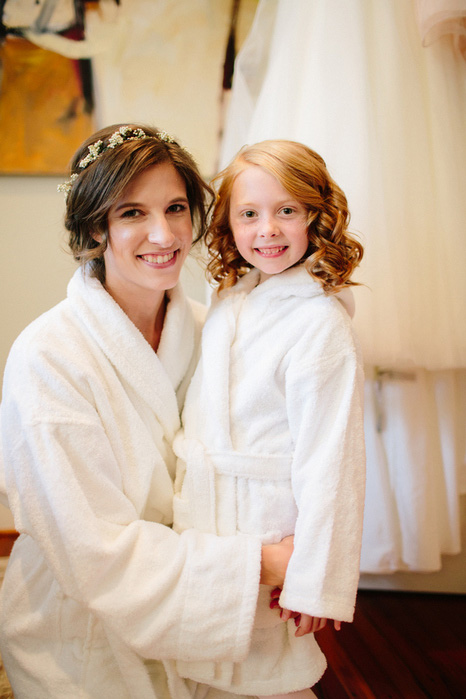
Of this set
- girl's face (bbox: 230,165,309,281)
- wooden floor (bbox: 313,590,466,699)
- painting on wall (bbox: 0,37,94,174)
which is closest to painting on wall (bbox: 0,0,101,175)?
painting on wall (bbox: 0,37,94,174)

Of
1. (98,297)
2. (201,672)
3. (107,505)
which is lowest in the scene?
(201,672)

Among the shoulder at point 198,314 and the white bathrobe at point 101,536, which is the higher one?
the shoulder at point 198,314

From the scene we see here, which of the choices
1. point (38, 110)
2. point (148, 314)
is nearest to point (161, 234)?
point (148, 314)

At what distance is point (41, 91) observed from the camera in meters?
1.56

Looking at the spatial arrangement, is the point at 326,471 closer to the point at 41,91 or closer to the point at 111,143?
the point at 111,143

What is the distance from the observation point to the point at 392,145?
3.59ft

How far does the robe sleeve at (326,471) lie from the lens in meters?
0.80

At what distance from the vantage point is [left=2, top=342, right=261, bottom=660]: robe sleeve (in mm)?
794

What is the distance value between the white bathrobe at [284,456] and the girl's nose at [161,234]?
0.62ft

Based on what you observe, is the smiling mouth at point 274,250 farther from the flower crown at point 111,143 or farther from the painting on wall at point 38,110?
the painting on wall at point 38,110

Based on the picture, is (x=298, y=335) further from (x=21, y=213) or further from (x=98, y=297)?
(x=21, y=213)

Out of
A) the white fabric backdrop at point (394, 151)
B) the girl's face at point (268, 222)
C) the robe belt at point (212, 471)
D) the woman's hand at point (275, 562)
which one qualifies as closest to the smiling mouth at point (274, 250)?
Answer: the girl's face at point (268, 222)

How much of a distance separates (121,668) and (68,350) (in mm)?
583

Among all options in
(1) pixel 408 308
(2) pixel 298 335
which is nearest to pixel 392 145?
(1) pixel 408 308
